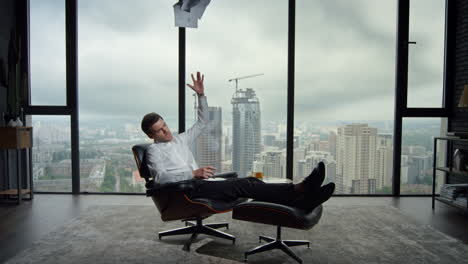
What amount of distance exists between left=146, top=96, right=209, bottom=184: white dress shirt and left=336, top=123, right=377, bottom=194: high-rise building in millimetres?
2320

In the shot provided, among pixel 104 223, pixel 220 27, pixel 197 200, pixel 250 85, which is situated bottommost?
pixel 104 223

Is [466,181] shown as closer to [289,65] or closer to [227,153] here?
[289,65]

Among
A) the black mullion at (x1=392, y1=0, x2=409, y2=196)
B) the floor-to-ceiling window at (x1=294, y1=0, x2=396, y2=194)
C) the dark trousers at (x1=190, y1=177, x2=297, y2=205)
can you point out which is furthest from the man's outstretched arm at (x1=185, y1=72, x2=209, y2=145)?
the black mullion at (x1=392, y1=0, x2=409, y2=196)

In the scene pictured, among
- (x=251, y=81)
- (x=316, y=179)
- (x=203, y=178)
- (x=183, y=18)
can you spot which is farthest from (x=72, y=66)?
(x=316, y=179)

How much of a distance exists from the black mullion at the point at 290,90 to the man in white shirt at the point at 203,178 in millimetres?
1788

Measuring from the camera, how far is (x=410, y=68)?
5.09m

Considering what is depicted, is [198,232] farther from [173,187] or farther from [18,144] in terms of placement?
[18,144]

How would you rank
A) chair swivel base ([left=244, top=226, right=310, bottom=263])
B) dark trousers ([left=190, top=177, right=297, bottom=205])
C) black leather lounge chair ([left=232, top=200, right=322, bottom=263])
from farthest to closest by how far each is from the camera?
dark trousers ([left=190, top=177, right=297, bottom=205]), chair swivel base ([left=244, top=226, right=310, bottom=263]), black leather lounge chair ([left=232, top=200, right=322, bottom=263])

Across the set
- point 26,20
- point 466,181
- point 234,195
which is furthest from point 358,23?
point 26,20

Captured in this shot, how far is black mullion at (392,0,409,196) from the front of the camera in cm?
502

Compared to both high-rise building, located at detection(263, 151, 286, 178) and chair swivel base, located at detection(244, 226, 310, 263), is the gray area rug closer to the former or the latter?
chair swivel base, located at detection(244, 226, 310, 263)

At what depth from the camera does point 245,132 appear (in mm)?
5145

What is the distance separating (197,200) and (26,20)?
3.88 meters

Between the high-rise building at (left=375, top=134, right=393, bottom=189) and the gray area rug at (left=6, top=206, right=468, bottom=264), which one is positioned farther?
the high-rise building at (left=375, top=134, right=393, bottom=189)
